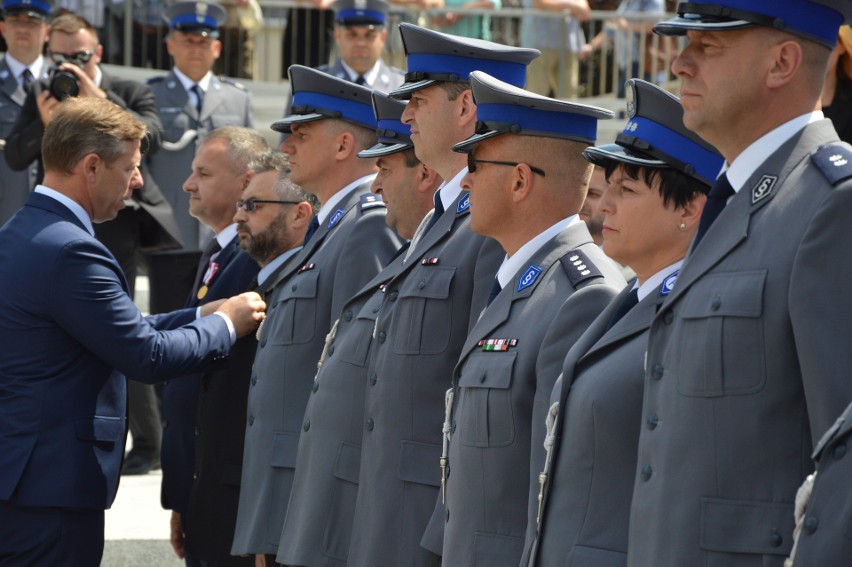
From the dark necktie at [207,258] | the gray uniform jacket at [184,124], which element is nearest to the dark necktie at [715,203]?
the dark necktie at [207,258]

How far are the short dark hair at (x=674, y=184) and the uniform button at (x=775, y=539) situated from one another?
93 cm

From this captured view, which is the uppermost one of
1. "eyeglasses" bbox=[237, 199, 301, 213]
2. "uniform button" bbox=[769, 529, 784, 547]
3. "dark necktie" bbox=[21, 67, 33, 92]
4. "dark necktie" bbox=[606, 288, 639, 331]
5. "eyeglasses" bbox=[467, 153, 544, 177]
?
"eyeglasses" bbox=[467, 153, 544, 177]

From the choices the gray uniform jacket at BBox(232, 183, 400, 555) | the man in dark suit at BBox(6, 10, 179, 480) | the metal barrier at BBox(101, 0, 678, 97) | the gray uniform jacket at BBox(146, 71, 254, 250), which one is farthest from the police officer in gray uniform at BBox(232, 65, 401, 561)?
the metal barrier at BBox(101, 0, 678, 97)

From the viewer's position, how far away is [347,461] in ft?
15.0

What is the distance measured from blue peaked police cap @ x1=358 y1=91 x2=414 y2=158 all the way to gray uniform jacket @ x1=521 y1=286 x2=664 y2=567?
161cm

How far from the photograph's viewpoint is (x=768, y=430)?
2.66m

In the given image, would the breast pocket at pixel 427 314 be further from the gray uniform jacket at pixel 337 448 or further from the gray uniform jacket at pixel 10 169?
the gray uniform jacket at pixel 10 169

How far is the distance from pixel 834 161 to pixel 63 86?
574 centimetres

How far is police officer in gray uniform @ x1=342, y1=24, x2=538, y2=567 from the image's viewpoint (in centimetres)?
410

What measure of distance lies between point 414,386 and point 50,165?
1838mm

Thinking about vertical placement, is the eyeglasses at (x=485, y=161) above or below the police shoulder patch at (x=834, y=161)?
below

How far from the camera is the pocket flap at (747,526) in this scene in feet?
8.69

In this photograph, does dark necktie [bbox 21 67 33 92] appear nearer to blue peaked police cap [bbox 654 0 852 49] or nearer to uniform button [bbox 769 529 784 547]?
blue peaked police cap [bbox 654 0 852 49]

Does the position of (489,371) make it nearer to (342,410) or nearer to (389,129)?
(342,410)
